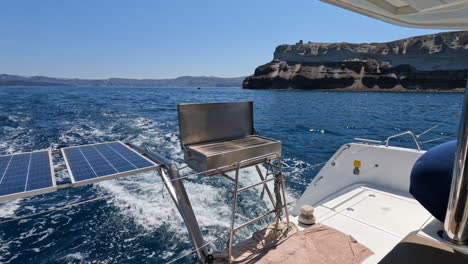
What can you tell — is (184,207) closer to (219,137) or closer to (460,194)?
(219,137)

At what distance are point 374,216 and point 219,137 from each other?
341 centimetres

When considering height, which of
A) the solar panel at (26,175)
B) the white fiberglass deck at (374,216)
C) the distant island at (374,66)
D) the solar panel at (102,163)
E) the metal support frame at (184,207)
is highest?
the distant island at (374,66)

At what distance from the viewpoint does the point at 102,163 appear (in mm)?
4535

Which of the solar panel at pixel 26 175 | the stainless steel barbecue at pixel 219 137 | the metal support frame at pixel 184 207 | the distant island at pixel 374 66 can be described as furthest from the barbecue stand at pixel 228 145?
the distant island at pixel 374 66

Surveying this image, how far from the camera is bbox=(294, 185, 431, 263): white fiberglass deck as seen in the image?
4039 mm

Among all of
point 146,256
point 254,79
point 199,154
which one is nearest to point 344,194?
point 199,154

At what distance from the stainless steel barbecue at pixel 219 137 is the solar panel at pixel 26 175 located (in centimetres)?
202

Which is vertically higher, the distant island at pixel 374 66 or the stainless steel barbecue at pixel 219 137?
the distant island at pixel 374 66

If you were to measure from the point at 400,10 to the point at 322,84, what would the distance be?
10394cm

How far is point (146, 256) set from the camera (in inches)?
218

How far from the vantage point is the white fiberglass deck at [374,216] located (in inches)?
159

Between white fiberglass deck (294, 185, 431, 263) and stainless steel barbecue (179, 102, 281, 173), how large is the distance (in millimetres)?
1878

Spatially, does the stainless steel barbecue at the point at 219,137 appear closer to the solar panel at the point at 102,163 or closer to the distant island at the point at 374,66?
the solar panel at the point at 102,163

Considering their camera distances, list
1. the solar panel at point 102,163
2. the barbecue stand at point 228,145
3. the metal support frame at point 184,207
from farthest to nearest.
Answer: the solar panel at point 102,163
the barbecue stand at point 228,145
the metal support frame at point 184,207
